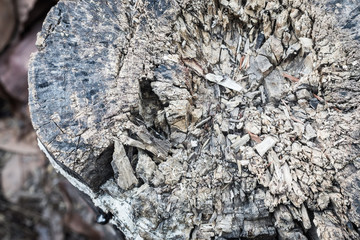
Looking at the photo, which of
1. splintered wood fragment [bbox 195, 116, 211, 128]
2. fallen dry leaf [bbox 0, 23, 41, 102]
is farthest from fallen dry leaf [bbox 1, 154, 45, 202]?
splintered wood fragment [bbox 195, 116, 211, 128]

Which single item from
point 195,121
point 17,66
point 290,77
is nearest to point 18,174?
point 17,66

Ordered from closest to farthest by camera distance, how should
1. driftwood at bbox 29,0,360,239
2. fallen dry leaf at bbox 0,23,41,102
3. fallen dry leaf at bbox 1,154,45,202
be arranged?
driftwood at bbox 29,0,360,239 < fallen dry leaf at bbox 0,23,41,102 < fallen dry leaf at bbox 1,154,45,202

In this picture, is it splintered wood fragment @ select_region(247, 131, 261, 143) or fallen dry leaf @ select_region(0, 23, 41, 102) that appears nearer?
splintered wood fragment @ select_region(247, 131, 261, 143)

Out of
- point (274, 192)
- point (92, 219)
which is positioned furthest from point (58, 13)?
point (92, 219)

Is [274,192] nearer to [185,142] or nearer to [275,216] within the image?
[275,216]

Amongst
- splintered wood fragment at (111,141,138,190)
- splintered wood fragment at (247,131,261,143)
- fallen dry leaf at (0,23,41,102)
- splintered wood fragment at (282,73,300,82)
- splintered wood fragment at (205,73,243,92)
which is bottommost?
fallen dry leaf at (0,23,41,102)

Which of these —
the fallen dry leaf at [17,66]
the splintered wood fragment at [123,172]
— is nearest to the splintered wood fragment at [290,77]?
the splintered wood fragment at [123,172]

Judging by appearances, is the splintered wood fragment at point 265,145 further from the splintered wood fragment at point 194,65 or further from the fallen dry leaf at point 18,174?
the fallen dry leaf at point 18,174

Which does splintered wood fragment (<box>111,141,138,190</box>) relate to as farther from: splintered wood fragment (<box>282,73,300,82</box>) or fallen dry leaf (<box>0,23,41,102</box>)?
fallen dry leaf (<box>0,23,41,102</box>)
